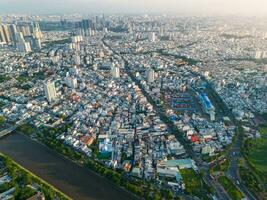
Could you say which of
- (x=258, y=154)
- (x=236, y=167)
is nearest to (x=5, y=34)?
(x=236, y=167)

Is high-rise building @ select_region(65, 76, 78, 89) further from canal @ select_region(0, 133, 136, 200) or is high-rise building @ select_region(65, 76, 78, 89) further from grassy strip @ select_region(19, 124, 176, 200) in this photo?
canal @ select_region(0, 133, 136, 200)

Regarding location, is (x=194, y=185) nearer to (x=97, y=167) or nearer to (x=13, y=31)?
(x=97, y=167)

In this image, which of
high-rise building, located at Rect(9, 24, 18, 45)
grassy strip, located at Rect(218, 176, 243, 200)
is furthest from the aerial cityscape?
high-rise building, located at Rect(9, 24, 18, 45)

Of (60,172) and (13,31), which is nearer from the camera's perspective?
(60,172)

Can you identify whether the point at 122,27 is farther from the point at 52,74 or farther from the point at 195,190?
the point at 195,190

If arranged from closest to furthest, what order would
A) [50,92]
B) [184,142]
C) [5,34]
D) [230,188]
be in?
[230,188] → [184,142] → [50,92] → [5,34]

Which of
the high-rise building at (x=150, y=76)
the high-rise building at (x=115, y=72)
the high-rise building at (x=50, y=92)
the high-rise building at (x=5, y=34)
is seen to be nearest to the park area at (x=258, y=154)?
the high-rise building at (x=150, y=76)

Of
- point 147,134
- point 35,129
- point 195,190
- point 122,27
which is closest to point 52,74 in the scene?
point 35,129
